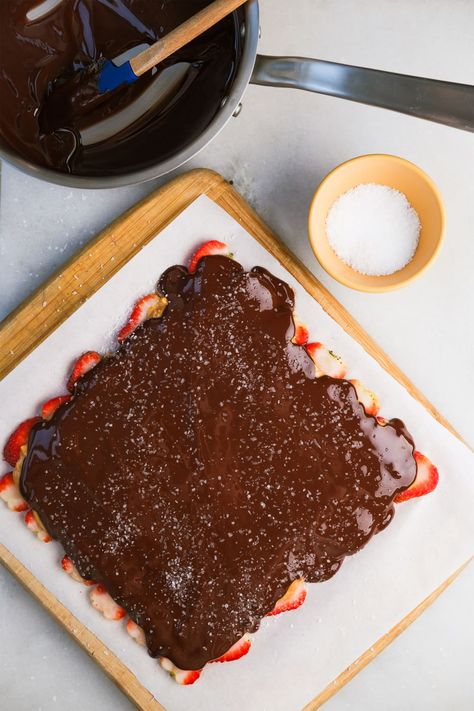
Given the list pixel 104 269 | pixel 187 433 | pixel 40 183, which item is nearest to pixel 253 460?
pixel 187 433

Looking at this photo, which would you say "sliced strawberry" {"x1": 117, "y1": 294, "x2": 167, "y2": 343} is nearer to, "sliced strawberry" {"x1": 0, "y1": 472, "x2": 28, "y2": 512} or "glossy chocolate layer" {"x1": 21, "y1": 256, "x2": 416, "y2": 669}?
"glossy chocolate layer" {"x1": 21, "y1": 256, "x2": 416, "y2": 669}

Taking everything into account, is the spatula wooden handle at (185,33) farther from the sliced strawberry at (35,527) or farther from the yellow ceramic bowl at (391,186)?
the sliced strawberry at (35,527)

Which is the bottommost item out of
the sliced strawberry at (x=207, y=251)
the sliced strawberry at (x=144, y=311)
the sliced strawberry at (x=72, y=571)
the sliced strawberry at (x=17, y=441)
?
the sliced strawberry at (x=72, y=571)

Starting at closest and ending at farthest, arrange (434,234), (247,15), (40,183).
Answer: (247,15) < (434,234) < (40,183)

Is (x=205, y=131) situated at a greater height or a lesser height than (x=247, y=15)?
lesser

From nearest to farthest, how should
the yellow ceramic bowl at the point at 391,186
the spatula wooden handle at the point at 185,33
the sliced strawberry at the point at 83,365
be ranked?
1. the spatula wooden handle at the point at 185,33
2. the yellow ceramic bowl at the point at 391,186
3. the sliced strawberry at the point at 83,365

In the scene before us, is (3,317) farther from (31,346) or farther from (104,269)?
(104,269)

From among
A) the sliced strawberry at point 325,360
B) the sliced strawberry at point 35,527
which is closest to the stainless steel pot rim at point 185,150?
the sliced strawberry at point 325,360

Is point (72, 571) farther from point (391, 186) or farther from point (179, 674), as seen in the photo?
point (391, 186)
